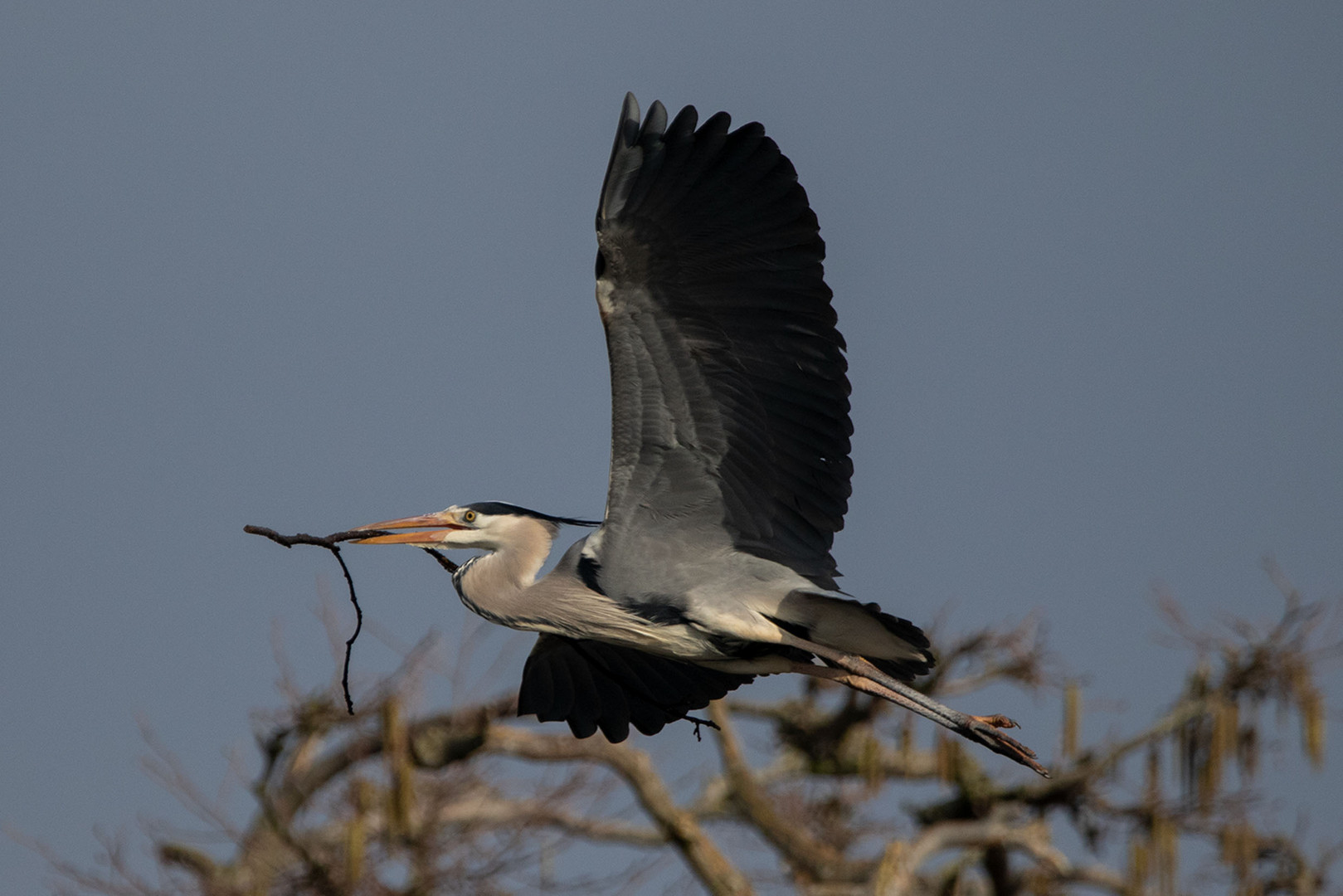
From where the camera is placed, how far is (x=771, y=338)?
5156 mm

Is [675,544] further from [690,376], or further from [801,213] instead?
[801,213]

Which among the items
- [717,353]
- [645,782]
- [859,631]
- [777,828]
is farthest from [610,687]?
[777,828]

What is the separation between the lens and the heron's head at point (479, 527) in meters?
5.97

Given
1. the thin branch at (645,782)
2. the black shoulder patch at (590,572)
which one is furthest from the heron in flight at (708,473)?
the thin branch at (645,782)

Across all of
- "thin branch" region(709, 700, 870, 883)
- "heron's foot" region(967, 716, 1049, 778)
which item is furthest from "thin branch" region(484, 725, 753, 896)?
"heron's foot" region(967, 716, 1049, 778)

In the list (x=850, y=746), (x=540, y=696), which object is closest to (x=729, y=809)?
(x=850, y=746)

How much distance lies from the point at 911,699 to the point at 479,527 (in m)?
1.69

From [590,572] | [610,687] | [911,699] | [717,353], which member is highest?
[717,353]

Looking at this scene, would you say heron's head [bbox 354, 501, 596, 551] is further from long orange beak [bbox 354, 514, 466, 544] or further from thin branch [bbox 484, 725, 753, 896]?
thin branch [bbox 484, 725, 753, 896]

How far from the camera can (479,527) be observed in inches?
236

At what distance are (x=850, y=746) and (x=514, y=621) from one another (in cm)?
1110

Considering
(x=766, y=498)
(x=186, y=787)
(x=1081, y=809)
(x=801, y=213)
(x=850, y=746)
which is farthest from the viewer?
(x=850, y=746)

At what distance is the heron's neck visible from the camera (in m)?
5.72

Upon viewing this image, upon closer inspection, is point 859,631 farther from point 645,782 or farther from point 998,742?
point 645,782
